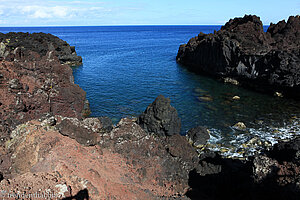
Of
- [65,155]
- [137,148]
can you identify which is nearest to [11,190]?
[65,155]

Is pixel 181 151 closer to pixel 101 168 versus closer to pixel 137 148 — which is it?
pixel 137 148

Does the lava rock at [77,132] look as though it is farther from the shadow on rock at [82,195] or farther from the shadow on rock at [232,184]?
the shadow on rock at [232,184]

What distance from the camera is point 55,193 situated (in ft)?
28.9

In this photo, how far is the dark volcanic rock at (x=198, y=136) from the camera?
24797 millimetres

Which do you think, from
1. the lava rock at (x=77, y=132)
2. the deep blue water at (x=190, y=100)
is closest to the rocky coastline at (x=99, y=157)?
the lava rock at (x=77, y=132)

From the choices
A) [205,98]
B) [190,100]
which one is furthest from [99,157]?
[205,98]

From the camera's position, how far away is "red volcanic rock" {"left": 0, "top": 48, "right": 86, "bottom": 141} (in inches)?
593

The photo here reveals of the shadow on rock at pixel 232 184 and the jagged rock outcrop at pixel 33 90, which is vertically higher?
the jagged rock outcrop at pixel 33 90

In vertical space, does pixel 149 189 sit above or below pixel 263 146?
above

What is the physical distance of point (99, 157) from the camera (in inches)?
505

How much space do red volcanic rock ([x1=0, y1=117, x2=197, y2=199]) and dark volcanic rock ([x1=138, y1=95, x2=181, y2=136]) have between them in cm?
325

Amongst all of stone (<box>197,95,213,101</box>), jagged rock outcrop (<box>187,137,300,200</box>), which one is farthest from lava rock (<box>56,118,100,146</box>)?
stone (<box>197,95,213,101</box>)

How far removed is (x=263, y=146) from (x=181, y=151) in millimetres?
13385

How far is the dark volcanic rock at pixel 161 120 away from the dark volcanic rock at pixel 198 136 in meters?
5.87
